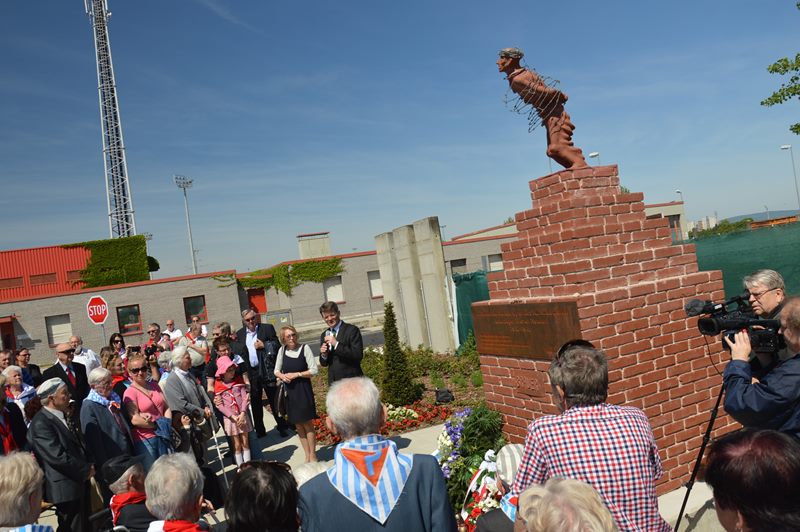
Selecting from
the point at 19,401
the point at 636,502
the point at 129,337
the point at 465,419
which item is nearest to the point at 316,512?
the point at 636,502

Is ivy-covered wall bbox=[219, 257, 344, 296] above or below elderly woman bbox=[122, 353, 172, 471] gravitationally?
above

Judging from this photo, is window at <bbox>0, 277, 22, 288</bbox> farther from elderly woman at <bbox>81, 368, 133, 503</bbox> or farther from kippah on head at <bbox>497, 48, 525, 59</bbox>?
kippah on head at <bbox>497, 48, 525, 59</bbox>

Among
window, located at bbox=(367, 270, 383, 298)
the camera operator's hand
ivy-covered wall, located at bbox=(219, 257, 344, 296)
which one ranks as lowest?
the camera operator's hand

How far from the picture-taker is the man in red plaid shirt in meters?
2.42

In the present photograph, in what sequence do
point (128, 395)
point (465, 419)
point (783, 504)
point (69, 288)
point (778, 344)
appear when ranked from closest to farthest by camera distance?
point (783, 504) < point (778, 344) < point (465, 419) < point (128, 395) < point (69, 288)

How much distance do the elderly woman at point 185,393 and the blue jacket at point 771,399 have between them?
5480 mm

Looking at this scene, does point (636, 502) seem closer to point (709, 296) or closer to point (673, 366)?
point (673, 366)

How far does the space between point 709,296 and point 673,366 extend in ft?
2.50

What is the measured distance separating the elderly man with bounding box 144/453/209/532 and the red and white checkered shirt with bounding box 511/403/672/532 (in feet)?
5.48

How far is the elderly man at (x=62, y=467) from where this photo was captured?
4758mm

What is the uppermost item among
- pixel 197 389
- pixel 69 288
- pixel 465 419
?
pixel 69 288

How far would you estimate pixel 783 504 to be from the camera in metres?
1.68

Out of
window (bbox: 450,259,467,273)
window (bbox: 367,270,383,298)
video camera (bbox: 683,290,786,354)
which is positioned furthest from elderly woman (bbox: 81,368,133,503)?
window (bbox: 450,259,467,273)

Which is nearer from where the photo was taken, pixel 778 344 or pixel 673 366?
pixel 778 344
